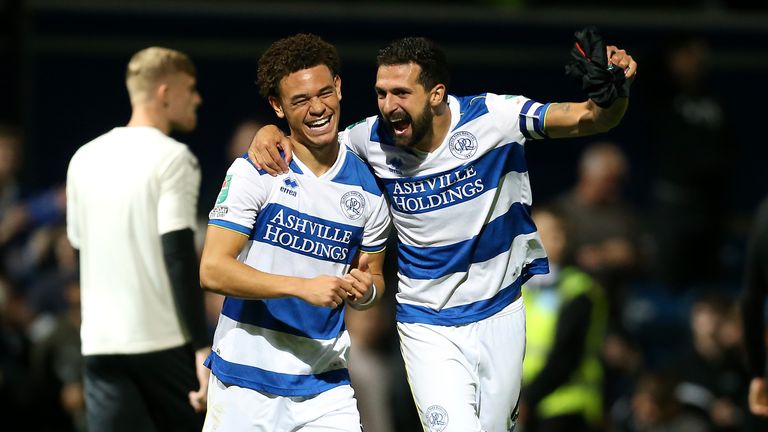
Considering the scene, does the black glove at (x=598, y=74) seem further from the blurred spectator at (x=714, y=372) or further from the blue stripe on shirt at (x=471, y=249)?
the blurred spectator at (x=714, y=372)

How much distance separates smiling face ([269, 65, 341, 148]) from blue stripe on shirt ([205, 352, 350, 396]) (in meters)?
0.89

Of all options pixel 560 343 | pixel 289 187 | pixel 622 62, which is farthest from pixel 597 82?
pixel 560 343

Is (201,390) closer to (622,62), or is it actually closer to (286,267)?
(286,267)

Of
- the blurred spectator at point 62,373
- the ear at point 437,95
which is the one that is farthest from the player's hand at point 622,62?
→ the blurred spectator at point 62,373

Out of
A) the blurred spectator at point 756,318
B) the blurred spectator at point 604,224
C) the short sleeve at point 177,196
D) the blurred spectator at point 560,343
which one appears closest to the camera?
the short sleeve at point 177,196

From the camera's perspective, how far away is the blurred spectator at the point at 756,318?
18.9ft

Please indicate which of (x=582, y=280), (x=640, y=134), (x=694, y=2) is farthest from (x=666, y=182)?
(x=582, y=280)

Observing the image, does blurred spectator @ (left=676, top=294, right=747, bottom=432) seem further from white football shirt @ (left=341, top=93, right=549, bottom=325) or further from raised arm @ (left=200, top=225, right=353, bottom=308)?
raised arm @ (left=200, top=225, right=353, bottom=308)

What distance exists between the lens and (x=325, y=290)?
185 inches

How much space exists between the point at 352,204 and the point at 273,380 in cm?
75

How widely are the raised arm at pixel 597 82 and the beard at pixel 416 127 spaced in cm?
53

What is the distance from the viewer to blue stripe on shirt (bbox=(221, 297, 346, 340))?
5.06 metres

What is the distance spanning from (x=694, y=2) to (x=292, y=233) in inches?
329

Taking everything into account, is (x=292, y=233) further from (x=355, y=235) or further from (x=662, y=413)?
(x=662, y=413)
